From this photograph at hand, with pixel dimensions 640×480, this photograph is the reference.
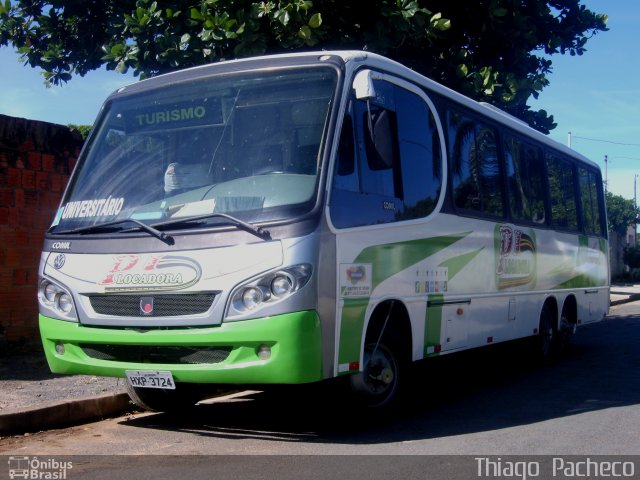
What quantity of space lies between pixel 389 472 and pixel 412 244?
7.86ft

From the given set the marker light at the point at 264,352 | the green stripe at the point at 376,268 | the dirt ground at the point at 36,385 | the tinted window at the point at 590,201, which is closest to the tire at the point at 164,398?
the dirt ground at the point at 36,385

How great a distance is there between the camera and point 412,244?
696 cm

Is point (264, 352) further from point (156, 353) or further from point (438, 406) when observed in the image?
point (438, 406)

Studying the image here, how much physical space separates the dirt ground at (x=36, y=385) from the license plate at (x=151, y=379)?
1.21 metres

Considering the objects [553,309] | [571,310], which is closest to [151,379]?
[553,309]

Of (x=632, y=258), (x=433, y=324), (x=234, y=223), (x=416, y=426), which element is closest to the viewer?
(x=234, y=223)

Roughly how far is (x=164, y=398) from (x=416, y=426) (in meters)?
2.23

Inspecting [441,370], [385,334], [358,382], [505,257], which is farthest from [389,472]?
[441,370]

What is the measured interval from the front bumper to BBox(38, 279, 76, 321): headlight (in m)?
0.31

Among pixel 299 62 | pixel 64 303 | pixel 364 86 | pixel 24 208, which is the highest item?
pixel 299 62

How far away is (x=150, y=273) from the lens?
5848 millimetres

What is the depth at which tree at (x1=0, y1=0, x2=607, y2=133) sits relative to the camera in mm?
9641

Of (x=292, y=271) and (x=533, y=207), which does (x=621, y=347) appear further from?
(x=292, y=271)

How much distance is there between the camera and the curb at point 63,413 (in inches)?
247
